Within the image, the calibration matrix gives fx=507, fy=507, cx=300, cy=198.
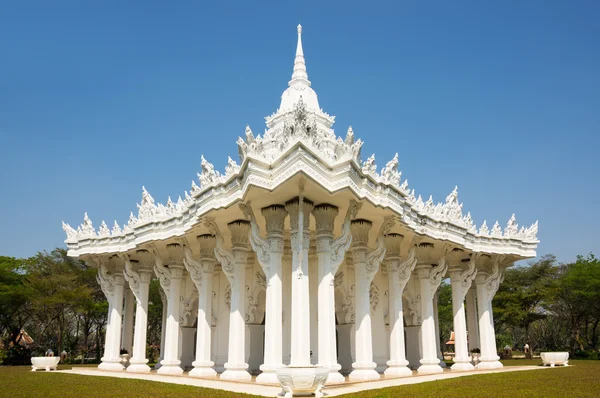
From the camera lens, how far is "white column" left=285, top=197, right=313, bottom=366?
549 inches

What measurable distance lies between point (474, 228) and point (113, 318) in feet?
55.9

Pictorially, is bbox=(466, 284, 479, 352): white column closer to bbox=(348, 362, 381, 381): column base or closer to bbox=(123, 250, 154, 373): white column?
bbox=(348, 362, 381, 381): column base

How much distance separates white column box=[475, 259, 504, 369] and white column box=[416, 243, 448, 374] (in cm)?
331

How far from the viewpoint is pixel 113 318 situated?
926 inches

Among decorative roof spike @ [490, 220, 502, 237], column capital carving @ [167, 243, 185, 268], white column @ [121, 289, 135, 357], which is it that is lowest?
white column @ [121, 289, 135, 357]

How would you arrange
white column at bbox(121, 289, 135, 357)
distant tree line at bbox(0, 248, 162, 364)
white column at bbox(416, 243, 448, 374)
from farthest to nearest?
distant tree line at bbox(0, 248, 162, 364) < white column at bbox(121, 289, 135, 357) < white column at bbox(416, 243, 448, 374)

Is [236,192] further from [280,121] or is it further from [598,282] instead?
[598,282]

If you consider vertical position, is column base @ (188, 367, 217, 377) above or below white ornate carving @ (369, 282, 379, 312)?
below

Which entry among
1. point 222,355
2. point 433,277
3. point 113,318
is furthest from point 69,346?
point 433,277

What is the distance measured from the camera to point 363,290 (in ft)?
54.8

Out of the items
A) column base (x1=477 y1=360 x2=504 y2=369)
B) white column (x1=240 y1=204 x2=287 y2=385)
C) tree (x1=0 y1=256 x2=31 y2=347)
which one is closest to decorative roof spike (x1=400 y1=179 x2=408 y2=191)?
white column (x1=240 y1=204 x2=287 y2=385)

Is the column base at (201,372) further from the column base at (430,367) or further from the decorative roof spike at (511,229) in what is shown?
the decorative roof spike at (511,229)

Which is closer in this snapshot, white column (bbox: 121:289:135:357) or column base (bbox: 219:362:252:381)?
column base (bbox: 219:362:252:381)

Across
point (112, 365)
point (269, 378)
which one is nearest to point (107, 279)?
point (112, 365)
